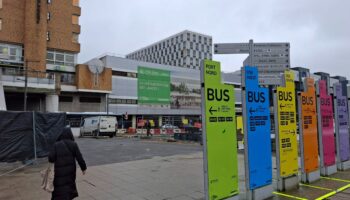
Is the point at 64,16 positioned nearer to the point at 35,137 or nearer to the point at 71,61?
the point at 71,61

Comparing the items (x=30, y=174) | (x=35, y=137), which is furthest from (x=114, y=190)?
(x=35, y=137)

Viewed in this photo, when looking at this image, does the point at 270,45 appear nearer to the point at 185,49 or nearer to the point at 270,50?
the point at 270,50

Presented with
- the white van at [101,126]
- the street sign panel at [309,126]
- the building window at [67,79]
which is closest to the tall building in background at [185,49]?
the building window at [67,79]

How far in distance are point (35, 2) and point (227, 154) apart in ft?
148

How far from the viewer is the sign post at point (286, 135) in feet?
23.4

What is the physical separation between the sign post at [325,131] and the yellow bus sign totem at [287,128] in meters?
1.77

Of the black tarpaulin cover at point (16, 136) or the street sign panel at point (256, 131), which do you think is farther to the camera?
the black tarpaulin cover at point (16, 136)

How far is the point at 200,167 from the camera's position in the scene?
10930mm

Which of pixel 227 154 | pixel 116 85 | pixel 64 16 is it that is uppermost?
pixel 64 16

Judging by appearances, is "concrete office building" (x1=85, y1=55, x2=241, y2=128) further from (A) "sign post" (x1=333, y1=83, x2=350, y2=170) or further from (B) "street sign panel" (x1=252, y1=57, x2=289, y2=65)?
(B) "street sign panel" (x1=252, y1=57, x2=289, y2=65)

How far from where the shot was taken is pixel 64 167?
5027 mm

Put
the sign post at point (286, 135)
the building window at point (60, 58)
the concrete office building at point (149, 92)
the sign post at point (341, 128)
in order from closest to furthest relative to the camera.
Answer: the sign post at point (286, 135), the sign post at point (341, 128), the concrete office building at point (149, 92), the building window at point (60, 58)

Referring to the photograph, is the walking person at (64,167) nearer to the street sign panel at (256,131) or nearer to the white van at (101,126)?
the street sign panel at (256,131)

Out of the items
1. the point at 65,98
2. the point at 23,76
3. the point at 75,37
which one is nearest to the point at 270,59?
the point at 23,76
